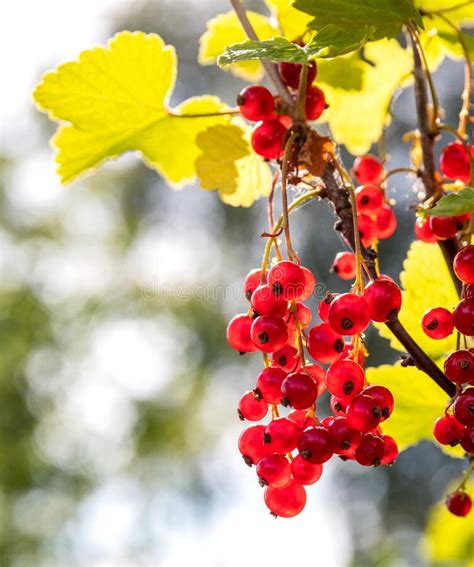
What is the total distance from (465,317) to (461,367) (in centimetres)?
5

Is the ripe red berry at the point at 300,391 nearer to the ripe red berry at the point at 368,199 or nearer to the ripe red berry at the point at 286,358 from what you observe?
the ripe red berry at the point at 286,358

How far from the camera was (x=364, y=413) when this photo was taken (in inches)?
28.2

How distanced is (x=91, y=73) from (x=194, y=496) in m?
12.7

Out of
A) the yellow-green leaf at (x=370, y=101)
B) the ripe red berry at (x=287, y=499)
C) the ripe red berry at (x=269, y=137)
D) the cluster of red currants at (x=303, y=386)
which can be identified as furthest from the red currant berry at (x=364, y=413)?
the yellow-green leaf at (x=370, y=101)

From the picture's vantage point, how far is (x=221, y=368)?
13094 millimetres

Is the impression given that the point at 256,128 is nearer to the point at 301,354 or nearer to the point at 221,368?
the point at 301,354

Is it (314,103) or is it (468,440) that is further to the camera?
(314,103)

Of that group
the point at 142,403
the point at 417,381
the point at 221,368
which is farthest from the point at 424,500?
the point at 417,381

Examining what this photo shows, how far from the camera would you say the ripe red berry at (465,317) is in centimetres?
72

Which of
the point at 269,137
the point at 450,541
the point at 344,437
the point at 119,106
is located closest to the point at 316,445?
Result: the point at 344,437

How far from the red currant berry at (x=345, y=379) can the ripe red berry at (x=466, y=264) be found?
136 mm

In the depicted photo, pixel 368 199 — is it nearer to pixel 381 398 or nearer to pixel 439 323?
pixel 439 323

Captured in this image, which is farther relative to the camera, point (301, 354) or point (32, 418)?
point (32, 418)

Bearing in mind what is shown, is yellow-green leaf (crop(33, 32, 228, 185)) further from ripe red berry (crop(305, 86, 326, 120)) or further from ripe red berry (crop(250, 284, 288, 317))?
ripe red berry (crop(250, 284, 288, 317))
